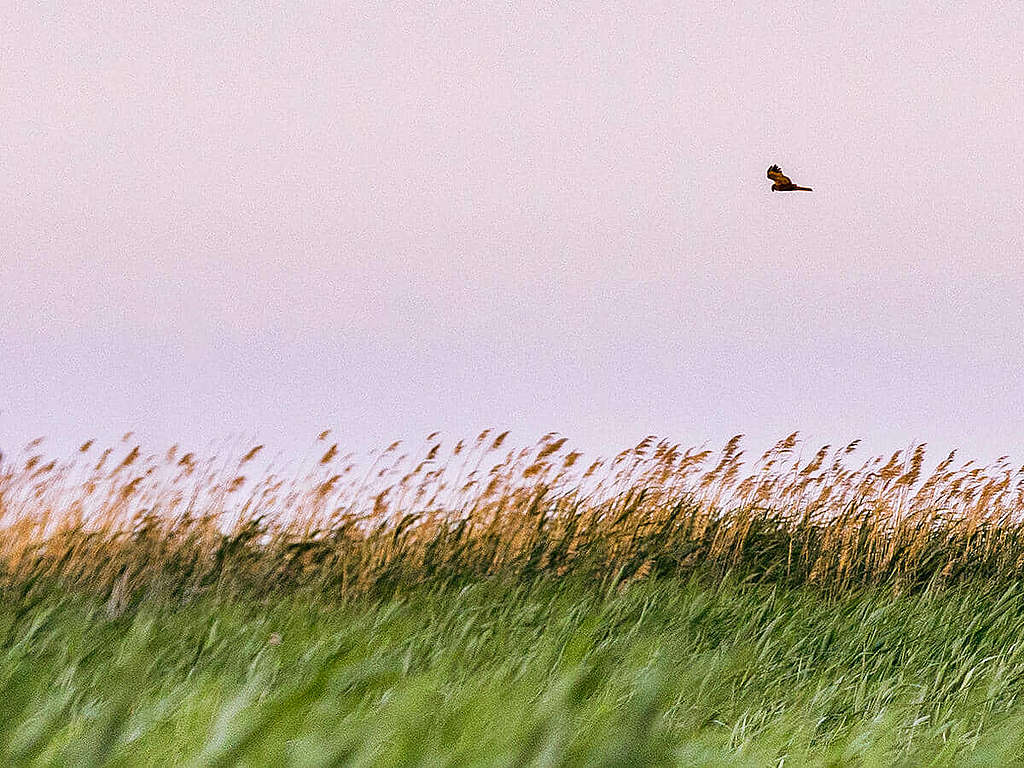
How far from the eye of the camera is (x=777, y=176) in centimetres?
604

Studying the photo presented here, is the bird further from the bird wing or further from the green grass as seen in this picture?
the green grass

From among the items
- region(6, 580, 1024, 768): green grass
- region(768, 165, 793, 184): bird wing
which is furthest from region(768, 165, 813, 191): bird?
region(6, 580, 1024, 768): green grass

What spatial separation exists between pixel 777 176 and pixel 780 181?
0.21 ft

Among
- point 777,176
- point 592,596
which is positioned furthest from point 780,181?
point 592,596

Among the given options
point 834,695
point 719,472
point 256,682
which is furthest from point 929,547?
point 256,682

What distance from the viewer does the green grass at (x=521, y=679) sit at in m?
1.35

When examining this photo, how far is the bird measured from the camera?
19.1 feet

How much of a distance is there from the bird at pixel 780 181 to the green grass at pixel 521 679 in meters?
2.22

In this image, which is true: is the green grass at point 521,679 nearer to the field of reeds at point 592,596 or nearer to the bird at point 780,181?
the field of reeds at point 592,596

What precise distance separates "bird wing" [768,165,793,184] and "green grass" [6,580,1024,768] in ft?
7.52

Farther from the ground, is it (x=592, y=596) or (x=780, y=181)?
(x=780, y=181)

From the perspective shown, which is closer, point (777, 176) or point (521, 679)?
point (521, 679)

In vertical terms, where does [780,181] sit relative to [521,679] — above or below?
above

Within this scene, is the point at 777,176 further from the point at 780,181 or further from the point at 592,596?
the point at 592,596
